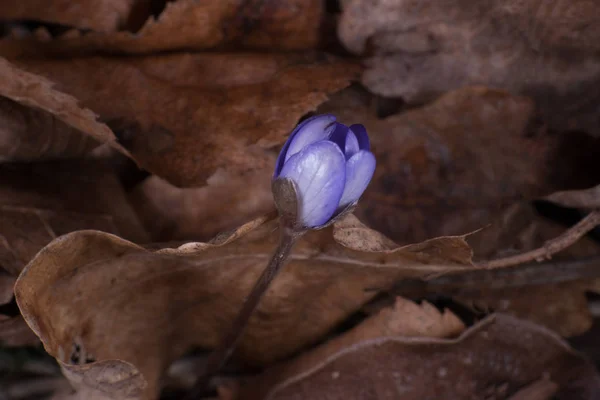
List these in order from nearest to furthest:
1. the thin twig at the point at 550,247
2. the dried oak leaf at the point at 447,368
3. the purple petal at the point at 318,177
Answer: the purple petal at the point at 318,177, the thin twig at the point at 550,247, the dried oak leaf at the point at 447,368

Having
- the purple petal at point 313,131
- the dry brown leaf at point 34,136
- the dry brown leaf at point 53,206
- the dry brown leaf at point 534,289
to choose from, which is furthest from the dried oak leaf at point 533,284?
the dry brown leaf at point 34,136

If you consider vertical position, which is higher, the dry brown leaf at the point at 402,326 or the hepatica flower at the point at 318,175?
the hepatica flower at the point at 318,175

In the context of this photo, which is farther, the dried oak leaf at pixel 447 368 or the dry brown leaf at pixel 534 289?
the dry brown leaf at pixel 534 289

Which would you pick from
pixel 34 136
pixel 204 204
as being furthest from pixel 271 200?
pixel 34 136

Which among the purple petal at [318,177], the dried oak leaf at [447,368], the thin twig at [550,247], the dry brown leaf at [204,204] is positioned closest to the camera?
the purple petal at [318,177]

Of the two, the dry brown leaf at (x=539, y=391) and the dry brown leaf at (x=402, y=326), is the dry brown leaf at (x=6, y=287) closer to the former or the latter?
the dry brown leaf at (x=402, y=326)

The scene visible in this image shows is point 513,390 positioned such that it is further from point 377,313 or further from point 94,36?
point 94,36

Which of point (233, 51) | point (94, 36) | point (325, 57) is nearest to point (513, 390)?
point (325, 57)
